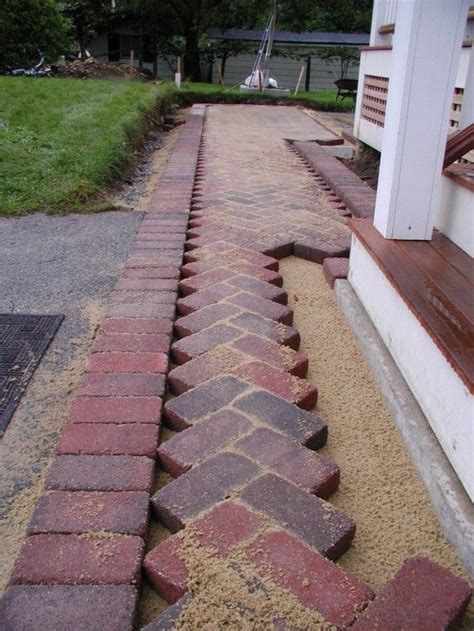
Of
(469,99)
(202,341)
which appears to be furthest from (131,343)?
(469,99)

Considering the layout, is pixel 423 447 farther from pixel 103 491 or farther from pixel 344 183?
pixel 344 183

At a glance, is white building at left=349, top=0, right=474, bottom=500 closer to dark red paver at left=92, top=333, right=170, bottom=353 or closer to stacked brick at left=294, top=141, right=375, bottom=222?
dark red paver at left=92, top=333, right=170, bottom=353

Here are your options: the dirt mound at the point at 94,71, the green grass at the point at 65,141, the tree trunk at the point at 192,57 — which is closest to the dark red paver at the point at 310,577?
the green grass at the point at 65,141

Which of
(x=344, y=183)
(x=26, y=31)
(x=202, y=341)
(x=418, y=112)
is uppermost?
(x=26, y=31)

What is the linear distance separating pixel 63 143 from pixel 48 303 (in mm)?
3354

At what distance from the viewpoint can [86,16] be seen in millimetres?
23281

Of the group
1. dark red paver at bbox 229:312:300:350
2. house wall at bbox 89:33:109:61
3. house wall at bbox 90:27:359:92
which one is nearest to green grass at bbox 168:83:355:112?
house wall at bbox 90:27:359:92

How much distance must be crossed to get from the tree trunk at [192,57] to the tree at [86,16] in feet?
12.0

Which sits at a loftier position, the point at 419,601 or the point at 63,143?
the point at 63,143

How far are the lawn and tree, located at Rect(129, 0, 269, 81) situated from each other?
12.8m

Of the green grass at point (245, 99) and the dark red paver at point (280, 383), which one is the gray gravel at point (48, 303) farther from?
the green grass at point (245, 99)

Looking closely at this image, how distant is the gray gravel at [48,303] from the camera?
1.44 metres

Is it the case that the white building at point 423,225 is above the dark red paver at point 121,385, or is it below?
above

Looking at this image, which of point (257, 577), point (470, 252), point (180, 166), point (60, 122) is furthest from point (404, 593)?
point (60, 122)
